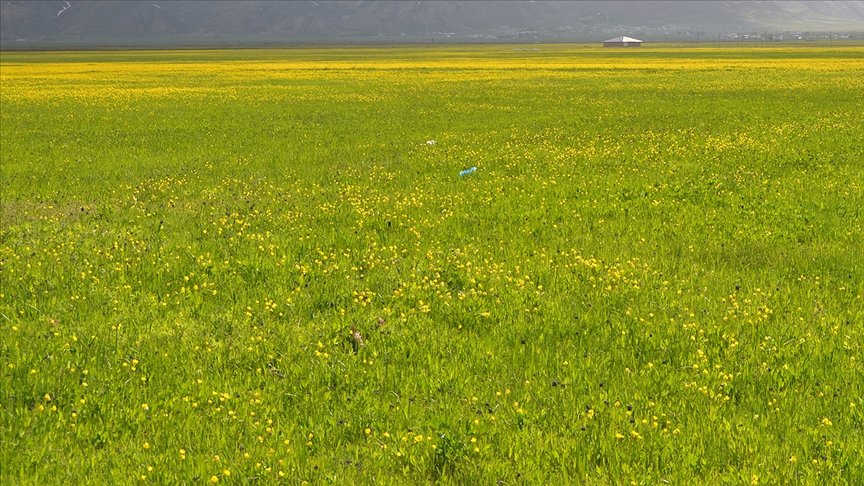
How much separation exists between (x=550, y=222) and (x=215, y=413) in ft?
27.6

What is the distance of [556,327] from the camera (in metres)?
8.39

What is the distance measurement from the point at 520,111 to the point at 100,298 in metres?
29.2

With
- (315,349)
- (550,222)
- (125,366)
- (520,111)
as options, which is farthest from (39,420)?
(520,111)

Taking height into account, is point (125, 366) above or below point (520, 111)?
below

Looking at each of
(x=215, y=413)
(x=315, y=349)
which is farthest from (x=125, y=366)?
(x=315, y=349)

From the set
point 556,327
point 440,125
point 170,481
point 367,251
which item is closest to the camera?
point 170,481

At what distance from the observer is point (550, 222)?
13.4 meters

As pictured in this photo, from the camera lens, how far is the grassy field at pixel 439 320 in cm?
580

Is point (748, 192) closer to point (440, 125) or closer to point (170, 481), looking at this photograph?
point (170, 481)

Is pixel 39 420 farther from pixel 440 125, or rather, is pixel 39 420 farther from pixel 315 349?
pixel 440 125

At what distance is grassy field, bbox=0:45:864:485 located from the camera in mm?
5805

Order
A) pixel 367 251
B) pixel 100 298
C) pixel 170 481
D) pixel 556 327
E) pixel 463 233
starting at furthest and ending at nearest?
pixel 463 233, pixel 367 251, pixel 100 298, pixel 556 327, pixel 170 481

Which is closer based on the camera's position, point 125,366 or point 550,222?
point 125,366

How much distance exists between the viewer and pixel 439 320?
28.9 feet
